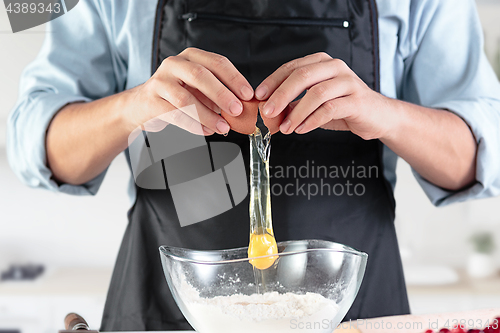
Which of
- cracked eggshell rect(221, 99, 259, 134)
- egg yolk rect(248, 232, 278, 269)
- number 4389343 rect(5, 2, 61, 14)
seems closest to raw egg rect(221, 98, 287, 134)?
cracked eggshell rect(221, 99, 259, 134)

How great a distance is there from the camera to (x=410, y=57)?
79cm

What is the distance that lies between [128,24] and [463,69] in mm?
563

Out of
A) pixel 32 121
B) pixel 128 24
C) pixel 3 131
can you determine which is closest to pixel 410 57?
pixel 128 24

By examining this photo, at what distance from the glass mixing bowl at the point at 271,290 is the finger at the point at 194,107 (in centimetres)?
14

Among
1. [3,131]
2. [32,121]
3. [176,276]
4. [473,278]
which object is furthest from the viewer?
[473,278]

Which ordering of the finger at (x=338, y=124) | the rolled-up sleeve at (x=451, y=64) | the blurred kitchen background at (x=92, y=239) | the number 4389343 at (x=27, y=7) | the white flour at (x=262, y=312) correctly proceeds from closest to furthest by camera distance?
the white flour at (x=262, y=312)
the finger at (x=338, y=124)
the rolled-up sleeve at (x=451, y=64)
the number 4389343 at (x=27, y=7)
the blurred kitchen background at (x=92, y=239)

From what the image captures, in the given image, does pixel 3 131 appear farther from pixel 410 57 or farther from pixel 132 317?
pixel 410 57

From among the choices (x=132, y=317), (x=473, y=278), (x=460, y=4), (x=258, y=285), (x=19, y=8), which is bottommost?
(x=473, y=278)

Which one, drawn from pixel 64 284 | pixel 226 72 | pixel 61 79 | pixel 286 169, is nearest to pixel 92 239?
pixel 64 284

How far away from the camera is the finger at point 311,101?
49 centimetres

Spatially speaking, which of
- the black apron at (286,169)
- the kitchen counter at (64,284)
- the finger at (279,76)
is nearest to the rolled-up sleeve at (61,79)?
the black apron at (286,169)

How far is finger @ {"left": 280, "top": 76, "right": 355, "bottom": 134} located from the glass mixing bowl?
0.45 ft

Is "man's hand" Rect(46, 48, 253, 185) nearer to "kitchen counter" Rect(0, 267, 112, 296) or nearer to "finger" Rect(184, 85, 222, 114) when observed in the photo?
"finger" Rect(184, 85, 222, 114)

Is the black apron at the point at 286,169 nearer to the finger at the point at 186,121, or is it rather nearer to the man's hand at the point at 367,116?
the man's hand at the point at 367,116
